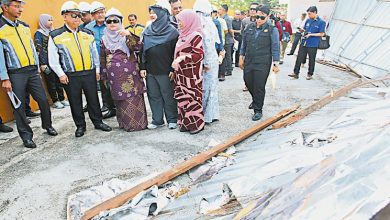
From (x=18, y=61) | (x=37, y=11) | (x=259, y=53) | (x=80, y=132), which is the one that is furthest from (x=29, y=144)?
(x=259, y=53)

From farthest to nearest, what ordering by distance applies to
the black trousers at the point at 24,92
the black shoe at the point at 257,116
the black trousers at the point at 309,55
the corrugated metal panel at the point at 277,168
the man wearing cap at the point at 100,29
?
the black trousers at the point at 309,55
the man wearing cap at the point at 100,29
the black shoe at the point at 257,116
the black trousers at the point at 24,92
the corrugated metal panel at the point at 277,168

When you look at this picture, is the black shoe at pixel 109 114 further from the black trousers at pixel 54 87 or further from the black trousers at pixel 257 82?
the black trousers at pixel 257 82

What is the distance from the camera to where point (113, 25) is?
150 inches

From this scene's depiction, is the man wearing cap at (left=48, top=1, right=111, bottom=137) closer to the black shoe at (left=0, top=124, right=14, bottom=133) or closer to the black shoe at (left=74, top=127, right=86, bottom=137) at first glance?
the black shoe at (left=74, top=127, right=86, bottom=137)

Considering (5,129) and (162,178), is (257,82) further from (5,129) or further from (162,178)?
(5,129)

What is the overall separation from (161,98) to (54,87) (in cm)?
229

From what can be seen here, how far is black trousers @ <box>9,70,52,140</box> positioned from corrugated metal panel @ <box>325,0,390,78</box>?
6489 millimetres

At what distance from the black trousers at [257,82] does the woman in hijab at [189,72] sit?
0.88m

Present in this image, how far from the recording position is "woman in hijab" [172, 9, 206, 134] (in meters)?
3.74

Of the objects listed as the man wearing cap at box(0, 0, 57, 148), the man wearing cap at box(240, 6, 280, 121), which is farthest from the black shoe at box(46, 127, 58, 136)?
the man wearing cap at box(240, 6, 280, 121)

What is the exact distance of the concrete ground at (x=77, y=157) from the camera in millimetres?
2717

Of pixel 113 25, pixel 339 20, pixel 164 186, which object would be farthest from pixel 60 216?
pixel 339 20

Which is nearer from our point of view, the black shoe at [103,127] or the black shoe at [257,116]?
the black shoe at [103,127]

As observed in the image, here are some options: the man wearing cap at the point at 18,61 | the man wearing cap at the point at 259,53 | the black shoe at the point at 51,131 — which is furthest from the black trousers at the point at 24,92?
the man wearing cap at the point at 259,53
